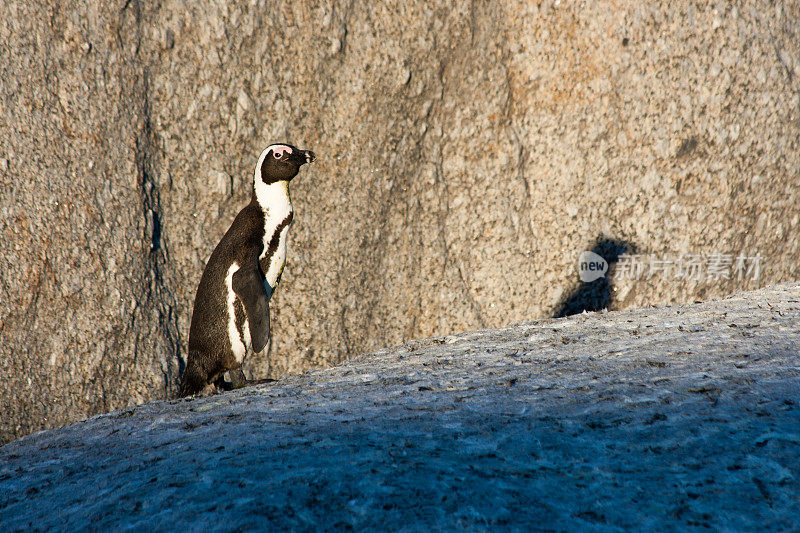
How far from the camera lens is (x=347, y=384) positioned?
8.98 ft

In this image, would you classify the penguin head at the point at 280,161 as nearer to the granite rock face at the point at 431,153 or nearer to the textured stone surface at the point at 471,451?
the granite rock face at the point at 431,153

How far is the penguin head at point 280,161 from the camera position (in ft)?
11.6

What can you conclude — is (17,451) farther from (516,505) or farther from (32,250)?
(516,505)

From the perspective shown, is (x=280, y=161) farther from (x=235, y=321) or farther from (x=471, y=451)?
(x=471, y=451)

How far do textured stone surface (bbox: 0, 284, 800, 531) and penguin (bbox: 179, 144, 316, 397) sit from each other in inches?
23.0

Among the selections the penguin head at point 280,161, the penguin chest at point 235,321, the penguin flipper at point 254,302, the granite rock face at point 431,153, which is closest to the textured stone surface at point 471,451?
the penguin flipper at point 254,302

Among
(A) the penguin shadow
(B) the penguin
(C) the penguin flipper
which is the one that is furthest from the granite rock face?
(C) the penguin flipper

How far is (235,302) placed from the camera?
3.41 m

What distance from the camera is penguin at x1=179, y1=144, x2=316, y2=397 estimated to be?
3.32m

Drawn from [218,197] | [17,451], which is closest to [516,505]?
[17,451]

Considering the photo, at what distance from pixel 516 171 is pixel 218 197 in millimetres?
2106

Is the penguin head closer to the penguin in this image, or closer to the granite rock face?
the penguin

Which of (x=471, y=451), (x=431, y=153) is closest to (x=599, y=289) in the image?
(x=431, y=153)

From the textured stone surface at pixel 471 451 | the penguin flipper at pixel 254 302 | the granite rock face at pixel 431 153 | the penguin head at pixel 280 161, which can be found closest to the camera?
the textured stone surface at pixel 471 451
